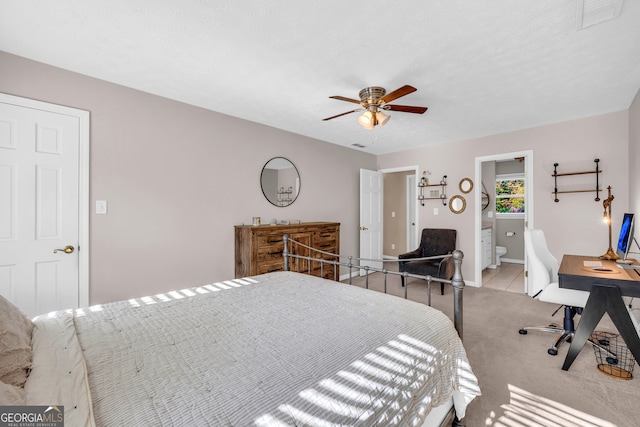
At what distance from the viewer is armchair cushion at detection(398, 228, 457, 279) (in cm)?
424

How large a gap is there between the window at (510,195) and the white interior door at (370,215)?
10.7 feet

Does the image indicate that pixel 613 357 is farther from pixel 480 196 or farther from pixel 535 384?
pixel 480 196

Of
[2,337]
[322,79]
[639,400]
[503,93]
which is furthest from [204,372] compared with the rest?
[503,93]

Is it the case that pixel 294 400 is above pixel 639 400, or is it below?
above

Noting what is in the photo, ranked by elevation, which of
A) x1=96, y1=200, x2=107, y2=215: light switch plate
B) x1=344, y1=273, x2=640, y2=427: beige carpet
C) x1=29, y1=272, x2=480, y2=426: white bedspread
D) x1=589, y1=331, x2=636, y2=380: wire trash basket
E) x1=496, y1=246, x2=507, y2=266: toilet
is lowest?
x1=344, y1=273, x2=640, y2=427: beige carpet

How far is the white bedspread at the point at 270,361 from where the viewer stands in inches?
33.3

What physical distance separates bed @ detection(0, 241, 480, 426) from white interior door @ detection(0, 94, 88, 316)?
3.99 feet

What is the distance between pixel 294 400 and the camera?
34.6 inches

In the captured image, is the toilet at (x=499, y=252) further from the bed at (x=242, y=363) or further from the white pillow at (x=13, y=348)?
the white pillow at (x=13, y=348)

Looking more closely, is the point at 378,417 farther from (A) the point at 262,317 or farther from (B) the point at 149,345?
(B) the point at 149,345

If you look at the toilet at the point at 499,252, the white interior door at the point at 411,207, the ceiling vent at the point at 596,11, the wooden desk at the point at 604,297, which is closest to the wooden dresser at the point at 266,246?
the wooden desk at the point at 604,297

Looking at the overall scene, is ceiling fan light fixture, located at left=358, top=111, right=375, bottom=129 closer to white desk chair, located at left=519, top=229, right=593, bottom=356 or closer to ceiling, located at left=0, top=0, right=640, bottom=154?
ceiling, located at left=0, top=0, right=640, bottom=154

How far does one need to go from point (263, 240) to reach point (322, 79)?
1.93m

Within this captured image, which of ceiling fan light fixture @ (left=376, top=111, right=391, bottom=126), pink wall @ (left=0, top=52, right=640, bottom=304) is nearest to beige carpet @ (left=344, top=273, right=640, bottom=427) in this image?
pink wall @ (left=0, top=52, right=640, bottom=304)
